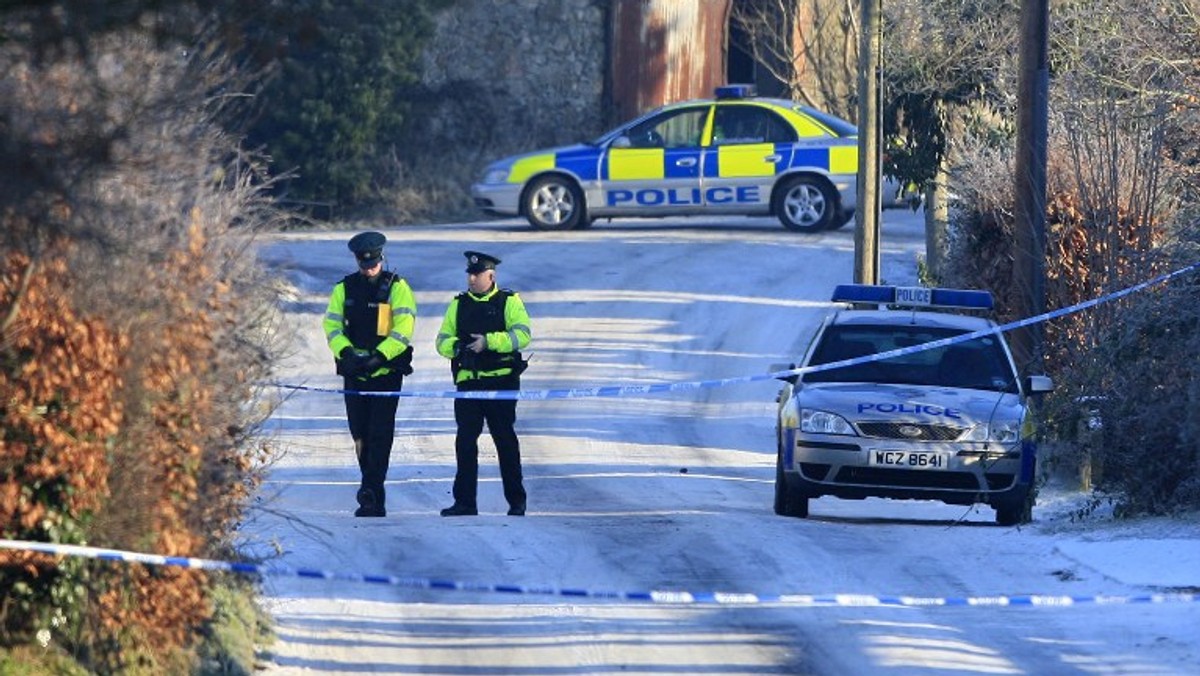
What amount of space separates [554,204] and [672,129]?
2044 mm

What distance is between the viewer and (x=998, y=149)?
20.0 meters

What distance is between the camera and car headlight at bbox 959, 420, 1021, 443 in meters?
12.3

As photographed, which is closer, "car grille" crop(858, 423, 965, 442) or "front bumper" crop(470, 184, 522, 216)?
"car grille" crop(858, 423, 965, 442)

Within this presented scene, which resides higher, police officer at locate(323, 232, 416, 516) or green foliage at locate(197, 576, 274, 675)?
police officer at locate(323, 232, 416, 516)

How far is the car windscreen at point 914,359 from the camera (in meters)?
13.2

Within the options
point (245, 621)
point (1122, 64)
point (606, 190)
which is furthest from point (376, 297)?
point (606, 190)

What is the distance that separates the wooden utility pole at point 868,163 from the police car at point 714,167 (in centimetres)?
580

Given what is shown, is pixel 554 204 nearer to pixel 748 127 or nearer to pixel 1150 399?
pixel 748 127

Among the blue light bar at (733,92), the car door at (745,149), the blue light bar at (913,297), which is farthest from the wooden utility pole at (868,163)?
the blue light bar at (733,92)

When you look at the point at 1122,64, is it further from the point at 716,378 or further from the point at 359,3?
the point at 359,3

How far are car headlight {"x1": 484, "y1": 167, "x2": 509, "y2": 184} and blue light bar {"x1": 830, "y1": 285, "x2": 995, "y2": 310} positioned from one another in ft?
44.0

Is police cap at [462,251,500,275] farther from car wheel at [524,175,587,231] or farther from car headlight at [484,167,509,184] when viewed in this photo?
car headlight at [484,167,509,184]

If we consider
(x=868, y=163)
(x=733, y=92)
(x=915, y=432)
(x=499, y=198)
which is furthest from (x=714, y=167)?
(x=915, y=432)

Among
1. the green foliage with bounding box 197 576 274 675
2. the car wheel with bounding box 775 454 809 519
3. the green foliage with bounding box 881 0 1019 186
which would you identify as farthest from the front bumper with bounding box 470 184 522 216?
the green foliage with bounding box 197 576 274 675
